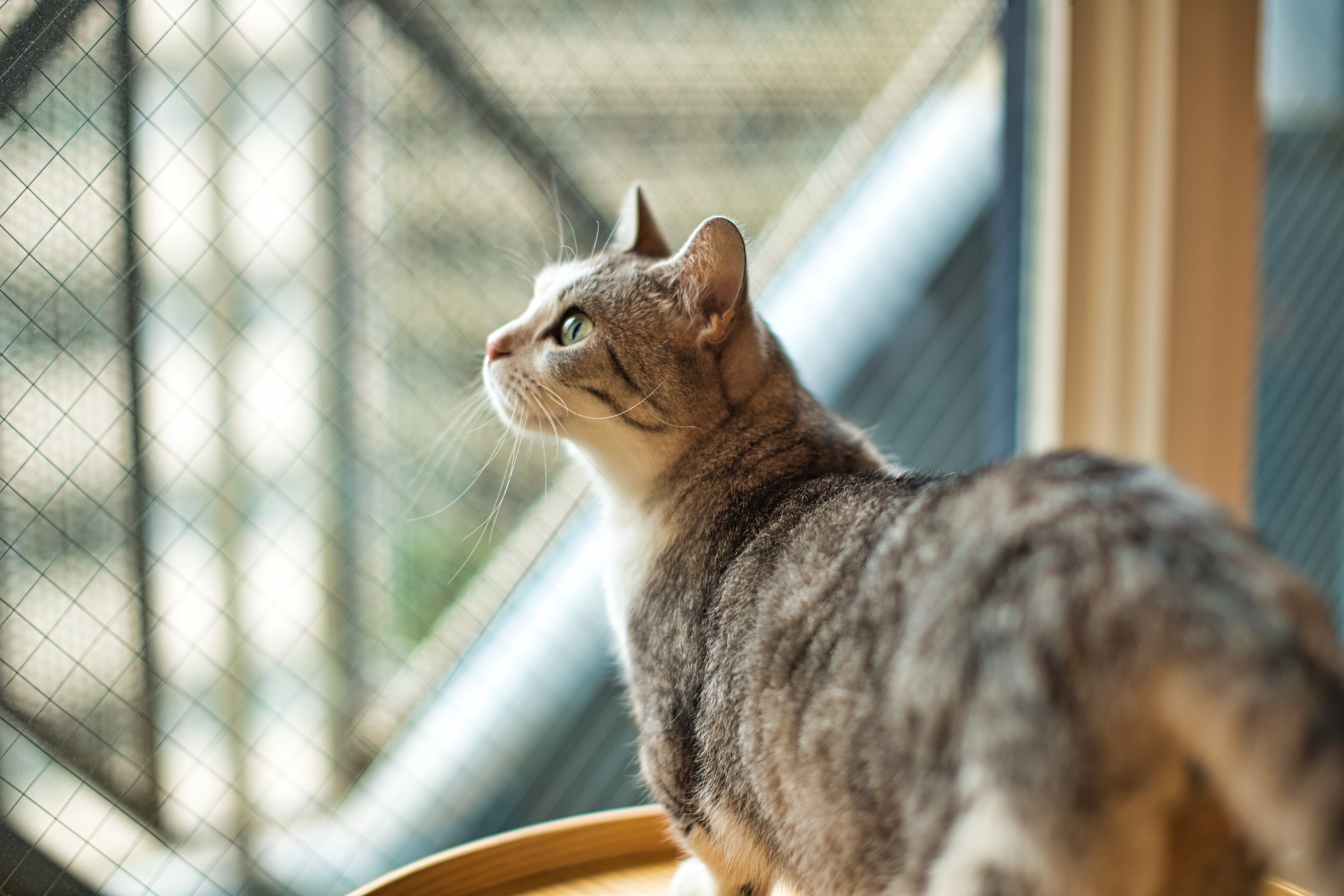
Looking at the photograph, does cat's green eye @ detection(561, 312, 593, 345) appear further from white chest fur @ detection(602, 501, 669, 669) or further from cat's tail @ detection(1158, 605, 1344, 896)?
cat's tail @ detection(1158, 605, 1344, 896)

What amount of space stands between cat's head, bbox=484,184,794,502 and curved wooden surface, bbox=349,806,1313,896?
420mm

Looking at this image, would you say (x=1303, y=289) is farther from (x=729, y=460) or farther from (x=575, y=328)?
(x=575, y=328)

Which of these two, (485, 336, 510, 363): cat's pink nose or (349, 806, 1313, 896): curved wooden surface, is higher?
(485, 336, 510, 363): cat's pink nose

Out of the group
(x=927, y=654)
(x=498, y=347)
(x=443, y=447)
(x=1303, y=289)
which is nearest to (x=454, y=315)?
(x=443, y=447)

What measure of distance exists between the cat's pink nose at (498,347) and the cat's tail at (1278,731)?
73 cm

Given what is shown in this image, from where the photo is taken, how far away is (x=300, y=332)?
3.93ft

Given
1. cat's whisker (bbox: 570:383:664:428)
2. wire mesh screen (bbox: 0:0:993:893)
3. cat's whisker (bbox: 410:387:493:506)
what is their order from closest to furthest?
wire mesh screen (bbox: 0:0:993:893)
cat's whisker (bbox: 570:383:664:428)
cat's whisker (bbox: 410:387:493:506)

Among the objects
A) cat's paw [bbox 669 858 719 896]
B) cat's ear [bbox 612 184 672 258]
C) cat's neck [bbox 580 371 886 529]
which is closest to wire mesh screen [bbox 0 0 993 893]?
cat's ear [bbox 612 184 672 258]

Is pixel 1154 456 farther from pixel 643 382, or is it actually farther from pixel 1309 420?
pixel 643 382

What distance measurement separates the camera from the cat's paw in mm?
943

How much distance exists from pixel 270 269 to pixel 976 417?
122cm

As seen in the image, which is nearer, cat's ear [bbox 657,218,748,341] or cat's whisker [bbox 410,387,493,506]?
cat's ear [bbox 657,218,748,341]

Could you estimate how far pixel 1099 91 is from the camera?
5.04 feet

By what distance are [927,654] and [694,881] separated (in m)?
0.48
